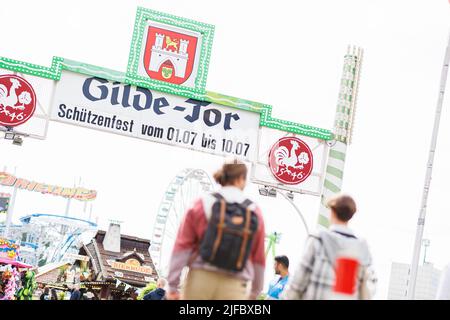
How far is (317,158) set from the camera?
2122 cm

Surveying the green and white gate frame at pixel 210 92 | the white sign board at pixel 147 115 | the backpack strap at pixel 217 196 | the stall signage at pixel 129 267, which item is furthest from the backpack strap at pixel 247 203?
the stall signage at pixel 129 267

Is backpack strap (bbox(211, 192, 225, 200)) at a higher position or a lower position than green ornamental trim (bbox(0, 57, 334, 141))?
lower

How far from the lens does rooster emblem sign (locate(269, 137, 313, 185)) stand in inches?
816

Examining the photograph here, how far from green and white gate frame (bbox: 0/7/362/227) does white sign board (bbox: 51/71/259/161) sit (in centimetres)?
16

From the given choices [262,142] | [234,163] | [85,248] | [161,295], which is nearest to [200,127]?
[262,142]

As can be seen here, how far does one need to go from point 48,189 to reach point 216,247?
95959 millimetres

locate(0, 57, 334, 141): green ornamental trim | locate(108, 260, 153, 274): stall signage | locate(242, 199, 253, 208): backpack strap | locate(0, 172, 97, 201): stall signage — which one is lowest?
locate(108, 260, 153, 274): stall signage

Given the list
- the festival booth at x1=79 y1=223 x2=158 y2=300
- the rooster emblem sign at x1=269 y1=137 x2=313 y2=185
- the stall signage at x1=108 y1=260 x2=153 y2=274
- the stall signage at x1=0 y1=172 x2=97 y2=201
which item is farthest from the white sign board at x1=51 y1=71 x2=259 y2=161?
the stall signage at x1=0 y1=172 x2=97 y2=201

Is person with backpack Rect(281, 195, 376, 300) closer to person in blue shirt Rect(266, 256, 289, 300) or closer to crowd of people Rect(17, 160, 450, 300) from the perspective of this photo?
crowd of people Rect(17, 160, 450, 300)

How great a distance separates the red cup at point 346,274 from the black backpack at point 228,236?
569 millimetres

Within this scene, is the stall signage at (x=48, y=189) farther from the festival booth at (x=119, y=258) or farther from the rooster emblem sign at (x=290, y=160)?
→ the rooster emblem sign at (x=290, y=160)

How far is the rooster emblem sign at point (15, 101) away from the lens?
63.0ft

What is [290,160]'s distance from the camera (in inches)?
823

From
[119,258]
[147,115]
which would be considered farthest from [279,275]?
[119,258]
